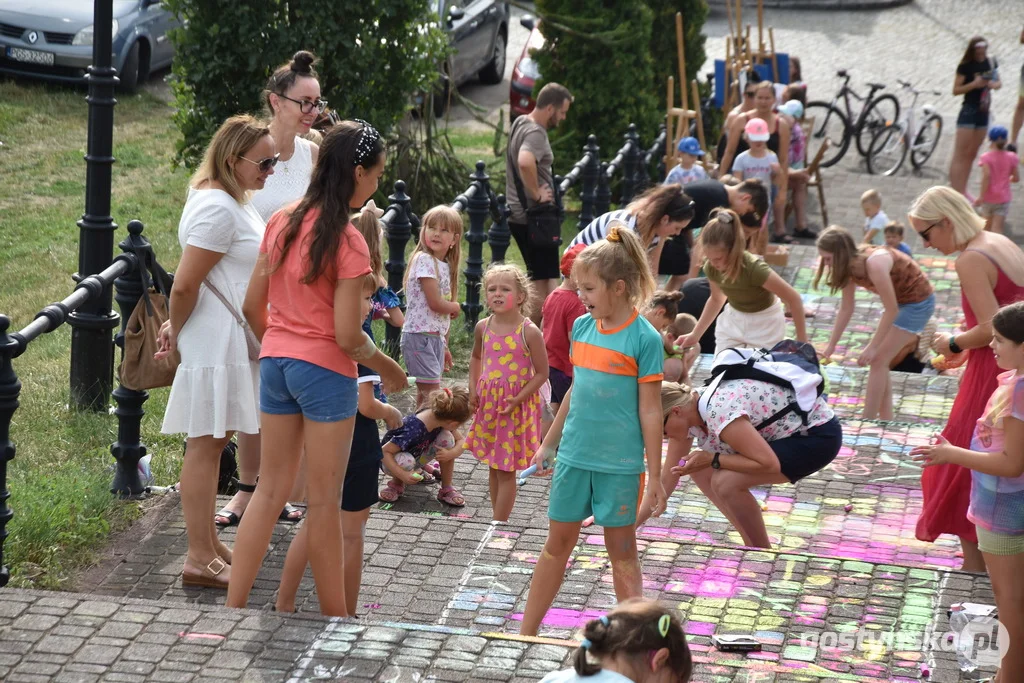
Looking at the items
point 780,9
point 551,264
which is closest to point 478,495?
point 551,264

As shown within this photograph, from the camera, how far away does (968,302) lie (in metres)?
5.94

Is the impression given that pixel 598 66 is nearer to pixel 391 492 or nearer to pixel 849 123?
pixel 849 123

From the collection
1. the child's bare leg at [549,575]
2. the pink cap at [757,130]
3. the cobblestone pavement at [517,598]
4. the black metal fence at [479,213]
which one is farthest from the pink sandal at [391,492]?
the pink cap at [757,130]

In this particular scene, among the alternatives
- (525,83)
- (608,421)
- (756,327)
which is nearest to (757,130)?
(525,83)

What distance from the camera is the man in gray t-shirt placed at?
31.1 ft

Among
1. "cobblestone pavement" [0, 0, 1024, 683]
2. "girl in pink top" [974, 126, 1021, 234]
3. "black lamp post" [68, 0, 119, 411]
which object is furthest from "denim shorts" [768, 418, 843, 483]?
"girl in pink top" [974, 126, 1021, 234]

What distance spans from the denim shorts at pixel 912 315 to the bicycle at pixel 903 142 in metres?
A: 8.98

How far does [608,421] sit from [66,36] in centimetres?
1166

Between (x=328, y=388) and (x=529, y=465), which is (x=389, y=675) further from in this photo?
(x=529, y=465)

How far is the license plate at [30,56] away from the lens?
48.7 feet

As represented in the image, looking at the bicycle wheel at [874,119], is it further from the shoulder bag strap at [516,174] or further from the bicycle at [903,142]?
the shoulder bag strap at [516,174]

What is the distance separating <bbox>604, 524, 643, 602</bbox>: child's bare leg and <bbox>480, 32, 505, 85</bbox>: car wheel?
1519 cm

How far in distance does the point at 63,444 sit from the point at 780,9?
77.1 ft

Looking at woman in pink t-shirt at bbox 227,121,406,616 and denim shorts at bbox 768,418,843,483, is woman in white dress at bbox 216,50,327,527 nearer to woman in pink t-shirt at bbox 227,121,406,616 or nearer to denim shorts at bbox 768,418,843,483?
woman in pink t-shirt at bbox 227,121,406,616
